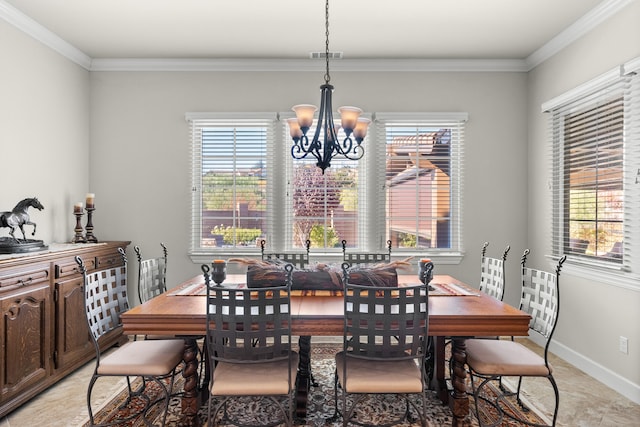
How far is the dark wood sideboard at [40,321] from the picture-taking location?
8.66ft

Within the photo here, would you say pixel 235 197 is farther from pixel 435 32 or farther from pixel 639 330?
pixel 639 330

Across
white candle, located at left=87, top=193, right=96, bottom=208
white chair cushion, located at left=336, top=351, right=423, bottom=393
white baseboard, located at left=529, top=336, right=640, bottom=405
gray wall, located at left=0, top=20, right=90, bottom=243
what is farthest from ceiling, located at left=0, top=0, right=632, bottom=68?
white baseboard, located at left=529, top=336, right=640, bottom=405

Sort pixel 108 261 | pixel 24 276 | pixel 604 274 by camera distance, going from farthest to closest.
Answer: pixel 108 261
pixel 604 274
pixel 24 276

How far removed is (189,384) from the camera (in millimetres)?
2359

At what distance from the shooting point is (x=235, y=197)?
14.2ft

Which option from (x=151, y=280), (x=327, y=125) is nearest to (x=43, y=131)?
(x=151, y=280)

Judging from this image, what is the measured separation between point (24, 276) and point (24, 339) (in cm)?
43

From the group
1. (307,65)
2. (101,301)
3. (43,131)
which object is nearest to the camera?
(101,301)

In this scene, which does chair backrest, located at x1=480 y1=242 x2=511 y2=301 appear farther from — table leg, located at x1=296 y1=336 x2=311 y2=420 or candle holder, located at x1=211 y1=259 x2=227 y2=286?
candle holder, located at x1=211 y1=259 x2=227 y2=286

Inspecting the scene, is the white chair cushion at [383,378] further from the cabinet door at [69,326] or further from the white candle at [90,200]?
the white candle at [90,200]

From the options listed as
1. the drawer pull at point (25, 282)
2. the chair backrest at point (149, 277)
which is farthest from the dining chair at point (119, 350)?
the drawer pull at point (25, 282)

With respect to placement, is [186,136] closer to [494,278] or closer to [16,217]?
[16,217]

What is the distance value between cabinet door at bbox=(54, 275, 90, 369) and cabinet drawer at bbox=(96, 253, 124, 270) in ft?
0.79

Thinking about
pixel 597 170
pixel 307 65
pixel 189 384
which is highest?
pixel 307 65
